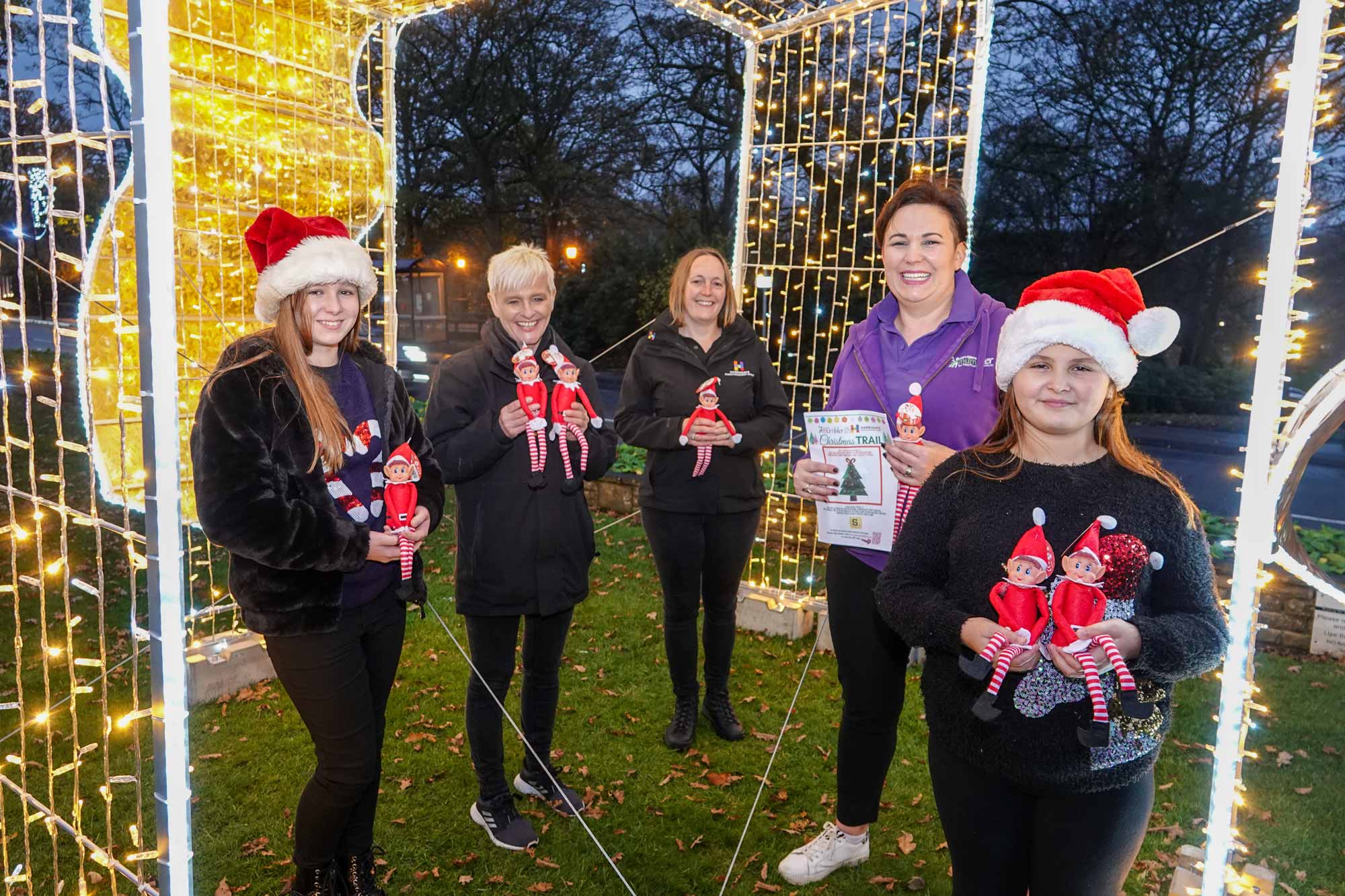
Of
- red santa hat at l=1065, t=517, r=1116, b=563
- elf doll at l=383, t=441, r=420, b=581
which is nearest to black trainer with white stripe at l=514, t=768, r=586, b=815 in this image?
elf doll at l=383, t=441, r=420, b=581

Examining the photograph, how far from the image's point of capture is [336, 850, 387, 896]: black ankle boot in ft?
8.40

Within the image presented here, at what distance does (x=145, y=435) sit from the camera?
1.73 m

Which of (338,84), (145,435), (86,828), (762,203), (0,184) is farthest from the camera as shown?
(0,184)

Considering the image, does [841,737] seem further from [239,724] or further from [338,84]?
[338,84]

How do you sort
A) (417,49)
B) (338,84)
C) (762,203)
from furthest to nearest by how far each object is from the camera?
(417,49) → (762,203) → (338,84)

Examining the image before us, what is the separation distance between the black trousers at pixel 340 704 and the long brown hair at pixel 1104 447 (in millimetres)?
1527

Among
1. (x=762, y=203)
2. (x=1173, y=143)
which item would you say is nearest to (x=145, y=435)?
(x=762, y=203)

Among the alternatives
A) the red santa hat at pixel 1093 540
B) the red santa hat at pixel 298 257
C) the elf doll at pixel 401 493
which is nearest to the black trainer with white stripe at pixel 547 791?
the elf doll at pixel 401 493

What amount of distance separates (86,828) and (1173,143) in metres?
17.4

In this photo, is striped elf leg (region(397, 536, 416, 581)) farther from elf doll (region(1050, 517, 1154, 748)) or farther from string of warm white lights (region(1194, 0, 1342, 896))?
string of warm white lights (region(1194, 0, 1342, 896))

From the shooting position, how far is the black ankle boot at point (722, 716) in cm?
389

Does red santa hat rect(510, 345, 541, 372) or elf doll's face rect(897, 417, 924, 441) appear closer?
elf doll's face rect(897, 417, 924, 441)

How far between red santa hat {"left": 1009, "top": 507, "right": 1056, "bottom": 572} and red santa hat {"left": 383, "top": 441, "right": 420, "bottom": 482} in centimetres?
146

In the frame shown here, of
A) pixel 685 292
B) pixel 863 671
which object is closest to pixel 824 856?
pixel 863 671
